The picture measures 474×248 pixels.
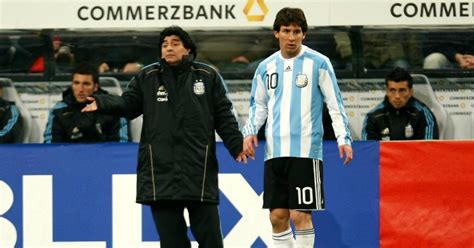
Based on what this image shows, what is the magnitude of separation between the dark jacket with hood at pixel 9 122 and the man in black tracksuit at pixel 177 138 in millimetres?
2678

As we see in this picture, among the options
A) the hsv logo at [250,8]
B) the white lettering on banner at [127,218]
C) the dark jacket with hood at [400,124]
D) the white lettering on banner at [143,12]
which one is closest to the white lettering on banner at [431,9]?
the dark jacket with hood at [400,124]

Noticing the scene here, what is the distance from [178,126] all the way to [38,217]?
2444 millimetres

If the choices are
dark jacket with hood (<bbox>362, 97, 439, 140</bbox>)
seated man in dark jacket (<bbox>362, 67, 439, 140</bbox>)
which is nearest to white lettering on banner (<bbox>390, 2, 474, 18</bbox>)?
seated man in dark jacket (<bbox>362, 67, 439, 140</bbox>)

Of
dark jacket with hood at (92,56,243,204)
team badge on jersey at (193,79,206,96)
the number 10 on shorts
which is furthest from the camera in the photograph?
the number 10 on shorts

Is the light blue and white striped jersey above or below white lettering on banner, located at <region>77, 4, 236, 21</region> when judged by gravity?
below

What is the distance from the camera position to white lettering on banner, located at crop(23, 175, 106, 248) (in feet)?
29.2

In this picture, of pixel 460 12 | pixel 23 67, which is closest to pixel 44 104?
pixel 23 67

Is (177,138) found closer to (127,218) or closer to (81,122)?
(127,218)

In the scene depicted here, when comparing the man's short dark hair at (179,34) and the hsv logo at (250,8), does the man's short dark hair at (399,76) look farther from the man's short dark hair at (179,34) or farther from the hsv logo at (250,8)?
the man's short dark hair at (179,34)

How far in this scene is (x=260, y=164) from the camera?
8.91m

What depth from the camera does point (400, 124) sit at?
935 cm

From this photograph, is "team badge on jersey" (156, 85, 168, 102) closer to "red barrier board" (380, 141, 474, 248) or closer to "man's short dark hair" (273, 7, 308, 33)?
"man's short dark hair" (273, 7, 308, 33)

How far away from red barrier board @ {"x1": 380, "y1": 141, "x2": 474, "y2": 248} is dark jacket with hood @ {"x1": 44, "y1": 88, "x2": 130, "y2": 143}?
2226mm

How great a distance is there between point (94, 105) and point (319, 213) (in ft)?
8.47
